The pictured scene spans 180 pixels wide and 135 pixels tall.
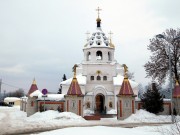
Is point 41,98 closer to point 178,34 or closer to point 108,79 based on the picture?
point 108,79

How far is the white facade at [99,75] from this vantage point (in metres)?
37.6

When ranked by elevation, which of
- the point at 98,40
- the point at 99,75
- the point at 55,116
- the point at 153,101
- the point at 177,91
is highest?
the point at 98,40

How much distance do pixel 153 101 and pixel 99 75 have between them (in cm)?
1344

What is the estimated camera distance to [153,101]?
28.2 meters

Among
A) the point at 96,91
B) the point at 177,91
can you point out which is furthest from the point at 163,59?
the point at 96,91

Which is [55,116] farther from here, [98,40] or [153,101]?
[98,40]

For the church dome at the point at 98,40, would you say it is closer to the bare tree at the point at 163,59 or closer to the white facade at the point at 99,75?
the white facade at the point at 99,75

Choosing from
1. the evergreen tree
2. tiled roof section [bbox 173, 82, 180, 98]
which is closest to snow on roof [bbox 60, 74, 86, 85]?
the evergreen tree

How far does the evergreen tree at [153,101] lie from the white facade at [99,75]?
9.05 meters

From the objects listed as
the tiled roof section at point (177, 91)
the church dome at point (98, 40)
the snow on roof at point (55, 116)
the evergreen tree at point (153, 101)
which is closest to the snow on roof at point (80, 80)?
the church dome at point (98, 40)

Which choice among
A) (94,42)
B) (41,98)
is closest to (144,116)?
(41,98)

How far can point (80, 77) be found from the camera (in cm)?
4028

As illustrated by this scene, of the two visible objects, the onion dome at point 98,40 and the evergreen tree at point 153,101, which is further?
the onion dome at point 98,40

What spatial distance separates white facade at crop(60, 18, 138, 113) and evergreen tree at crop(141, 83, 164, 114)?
9050 millimetres
